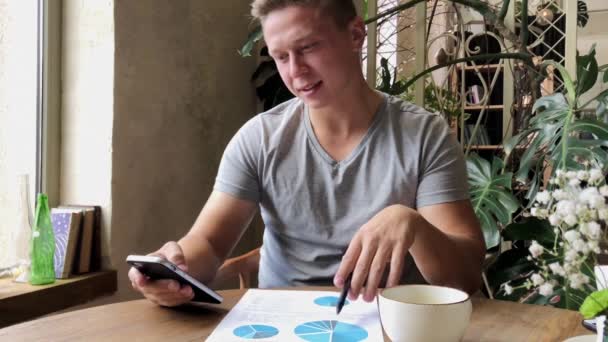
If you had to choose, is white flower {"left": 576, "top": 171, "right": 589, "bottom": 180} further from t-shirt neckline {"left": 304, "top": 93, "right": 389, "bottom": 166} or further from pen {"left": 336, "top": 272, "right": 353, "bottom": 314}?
t-shirt neckline {"left": 304, "top": 93, "right": 389, "bottom": 166}

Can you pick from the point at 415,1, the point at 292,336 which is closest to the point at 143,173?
the point at 415,1

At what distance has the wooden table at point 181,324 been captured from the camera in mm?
807

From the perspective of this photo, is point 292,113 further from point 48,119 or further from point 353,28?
point 48,119

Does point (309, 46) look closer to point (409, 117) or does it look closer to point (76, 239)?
point (409, 117)

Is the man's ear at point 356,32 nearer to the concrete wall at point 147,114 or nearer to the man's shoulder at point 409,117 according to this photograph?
the man's shoulder at point 409,117

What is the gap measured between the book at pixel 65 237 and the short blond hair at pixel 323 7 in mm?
910

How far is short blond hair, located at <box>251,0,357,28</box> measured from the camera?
4.12 feet

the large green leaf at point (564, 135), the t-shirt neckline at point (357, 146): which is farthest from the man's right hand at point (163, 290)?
the large green leaf at point (564, 135)

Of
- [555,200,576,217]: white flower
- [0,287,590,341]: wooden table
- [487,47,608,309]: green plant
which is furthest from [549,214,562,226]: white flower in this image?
[487,47,608,309]: green plant

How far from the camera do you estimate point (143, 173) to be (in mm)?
2045

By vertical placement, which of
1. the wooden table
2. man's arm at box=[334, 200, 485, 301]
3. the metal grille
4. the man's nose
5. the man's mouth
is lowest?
the wooden table

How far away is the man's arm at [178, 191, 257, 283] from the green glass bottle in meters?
0.54

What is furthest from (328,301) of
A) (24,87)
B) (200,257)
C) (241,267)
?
(24,87)

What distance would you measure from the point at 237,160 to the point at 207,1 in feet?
4.34
